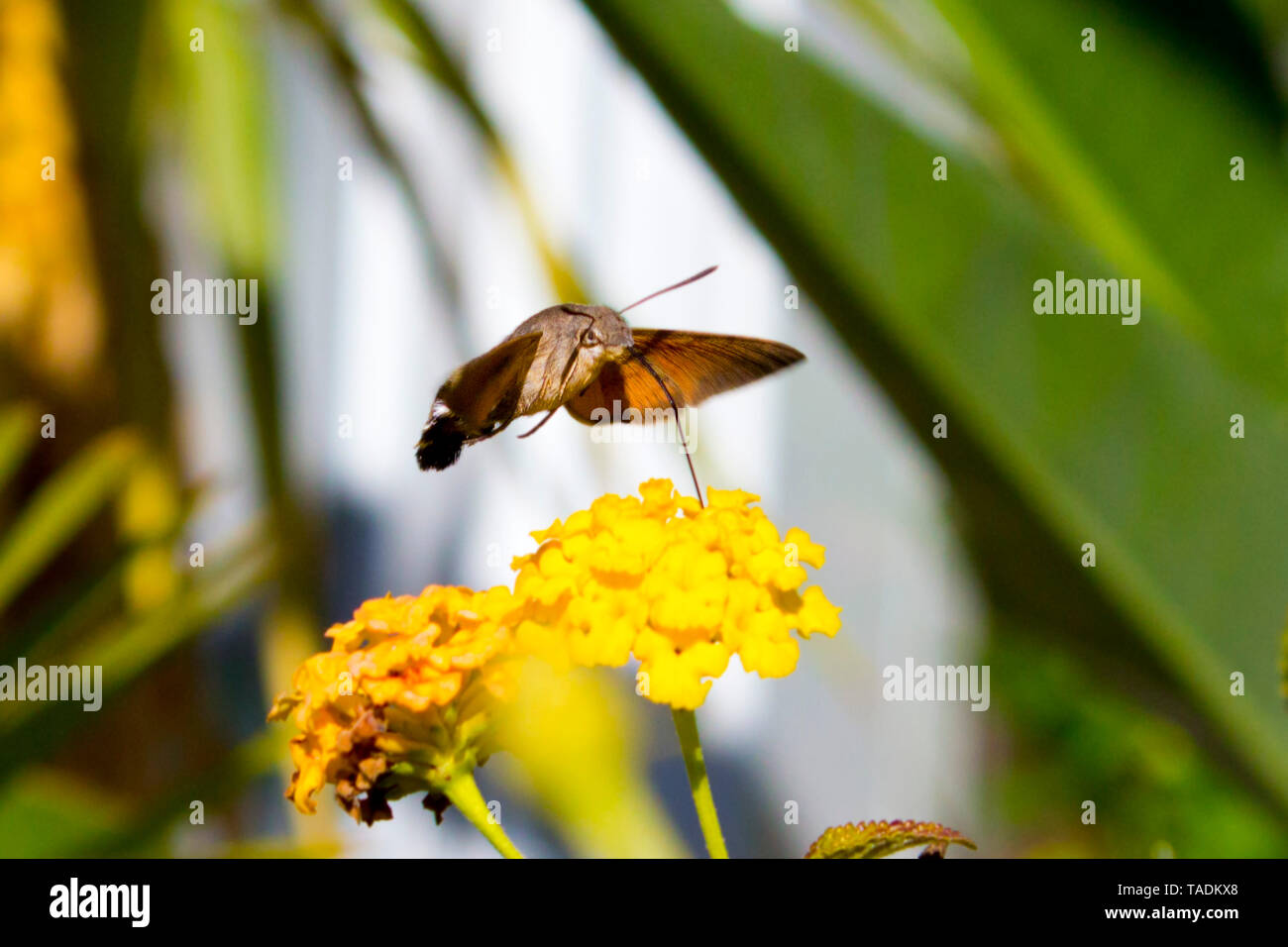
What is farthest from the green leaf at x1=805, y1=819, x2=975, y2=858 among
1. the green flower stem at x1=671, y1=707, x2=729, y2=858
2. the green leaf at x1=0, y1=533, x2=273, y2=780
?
the green leaf at x1=0, y1=533, x2=273, y2=780

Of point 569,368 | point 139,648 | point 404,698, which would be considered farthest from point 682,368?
point 139,648

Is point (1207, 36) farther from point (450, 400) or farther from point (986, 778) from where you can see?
point (986, 778)

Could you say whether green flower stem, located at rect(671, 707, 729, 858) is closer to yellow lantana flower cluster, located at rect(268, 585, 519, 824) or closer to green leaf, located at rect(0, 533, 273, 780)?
yellow lantana flower cluster, located at rect(268, 585, 519, 824)

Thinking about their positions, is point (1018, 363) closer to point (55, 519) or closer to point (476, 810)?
point (476, 810)

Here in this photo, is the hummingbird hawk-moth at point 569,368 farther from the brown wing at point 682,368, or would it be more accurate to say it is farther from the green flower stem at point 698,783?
the green flower stem at point 698,783

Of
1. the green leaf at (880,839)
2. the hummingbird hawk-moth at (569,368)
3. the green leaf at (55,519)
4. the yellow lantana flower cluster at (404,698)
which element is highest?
the hummingbird hawk-moth at (569,368)

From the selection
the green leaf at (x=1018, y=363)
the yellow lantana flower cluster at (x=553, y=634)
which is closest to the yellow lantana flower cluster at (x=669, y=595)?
the yellow lantana flower cluster at (x=553, y=634)
